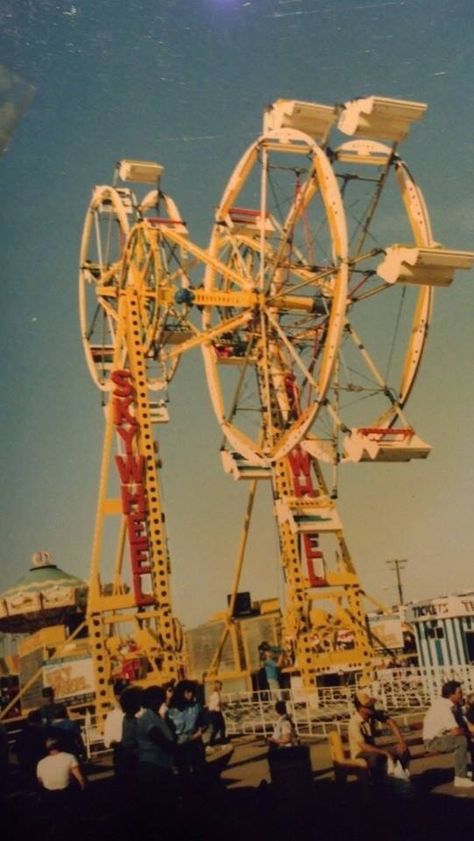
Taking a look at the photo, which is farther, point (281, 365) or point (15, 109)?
point (281, 365)

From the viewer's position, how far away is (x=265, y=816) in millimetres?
7812

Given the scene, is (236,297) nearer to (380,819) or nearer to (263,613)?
(263,613)

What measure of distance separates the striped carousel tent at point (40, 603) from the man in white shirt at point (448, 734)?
28006 mm

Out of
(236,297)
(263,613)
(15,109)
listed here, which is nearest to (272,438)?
(236,297)

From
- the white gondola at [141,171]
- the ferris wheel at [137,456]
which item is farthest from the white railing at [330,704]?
the white gondola at [141,171]

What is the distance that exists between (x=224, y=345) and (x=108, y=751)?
1018 cm

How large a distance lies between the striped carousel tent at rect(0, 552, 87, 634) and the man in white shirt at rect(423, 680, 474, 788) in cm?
2801

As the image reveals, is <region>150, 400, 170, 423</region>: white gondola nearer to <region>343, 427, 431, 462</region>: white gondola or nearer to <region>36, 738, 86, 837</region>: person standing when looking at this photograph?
<region>343, 427, 431, 462</region>: white gondola

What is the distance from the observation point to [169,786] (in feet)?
23.6

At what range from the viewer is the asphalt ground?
7133 millimetres

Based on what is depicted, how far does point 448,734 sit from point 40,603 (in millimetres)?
29306

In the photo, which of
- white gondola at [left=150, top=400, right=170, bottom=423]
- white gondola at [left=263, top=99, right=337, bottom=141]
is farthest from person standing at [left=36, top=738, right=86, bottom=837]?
white gondola at [left=150, top=400, right=170, bottom=423]

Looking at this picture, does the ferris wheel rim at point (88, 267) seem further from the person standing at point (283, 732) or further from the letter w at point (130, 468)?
the person standing at point (283, 732)

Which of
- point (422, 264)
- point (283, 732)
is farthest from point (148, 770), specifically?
point (422, 264)
